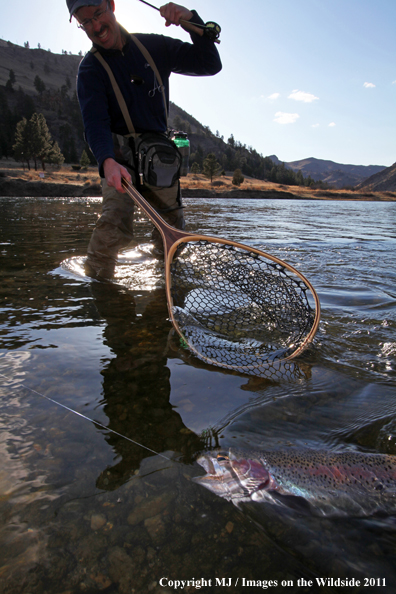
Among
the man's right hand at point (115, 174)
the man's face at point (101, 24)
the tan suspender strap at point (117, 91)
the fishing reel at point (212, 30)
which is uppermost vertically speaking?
the fishing reel at point (212, 30)

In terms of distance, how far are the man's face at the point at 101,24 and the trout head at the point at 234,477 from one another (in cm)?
393

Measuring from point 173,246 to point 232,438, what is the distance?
1512 millimetres

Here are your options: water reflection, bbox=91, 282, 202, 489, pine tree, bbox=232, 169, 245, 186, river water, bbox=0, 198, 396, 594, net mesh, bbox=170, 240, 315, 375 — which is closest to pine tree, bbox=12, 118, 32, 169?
pine tree, bbox=232, 169, 245, 186

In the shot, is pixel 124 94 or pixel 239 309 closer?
pixel 239 309

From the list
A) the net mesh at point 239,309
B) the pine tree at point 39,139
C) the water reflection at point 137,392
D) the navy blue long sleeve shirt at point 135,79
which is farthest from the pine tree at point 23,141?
the net mesh at point 239,309

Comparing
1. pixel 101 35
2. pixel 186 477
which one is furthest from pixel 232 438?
pixel 101 35

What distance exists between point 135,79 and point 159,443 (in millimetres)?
3800

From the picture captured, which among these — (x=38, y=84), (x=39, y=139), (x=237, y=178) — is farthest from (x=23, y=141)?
(x=38, y=84)

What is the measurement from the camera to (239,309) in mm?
3422

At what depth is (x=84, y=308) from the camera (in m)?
3.56

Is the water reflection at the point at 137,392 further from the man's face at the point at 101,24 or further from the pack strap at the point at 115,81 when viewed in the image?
the man's face at the point at 101,24

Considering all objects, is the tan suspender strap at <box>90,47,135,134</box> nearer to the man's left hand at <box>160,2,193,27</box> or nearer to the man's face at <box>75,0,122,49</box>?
the man's face at <box>75,0,122,49</box>

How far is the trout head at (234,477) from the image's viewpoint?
1454 mm

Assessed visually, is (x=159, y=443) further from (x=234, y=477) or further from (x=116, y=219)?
(x=116, y=219)
